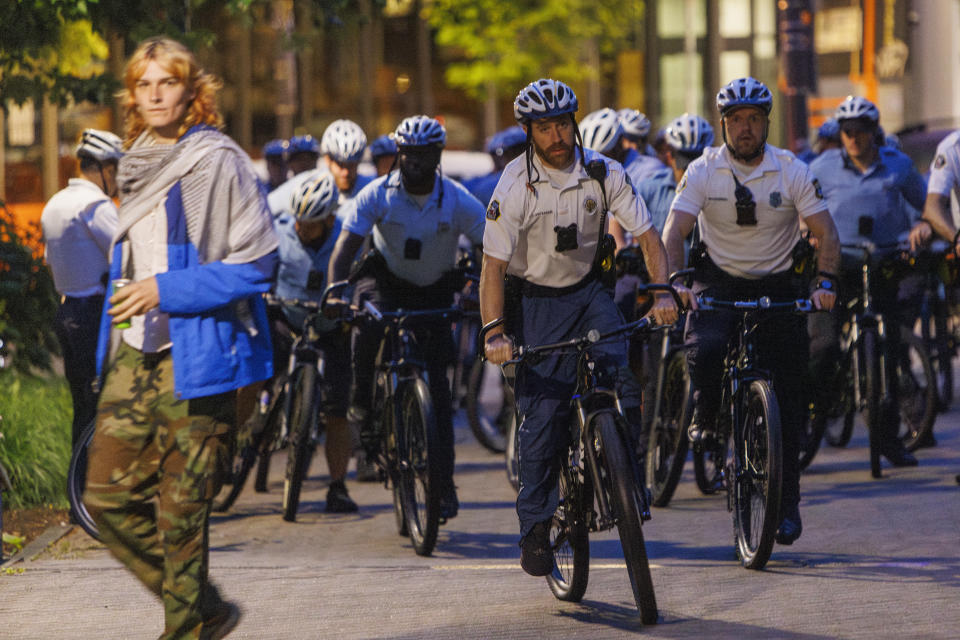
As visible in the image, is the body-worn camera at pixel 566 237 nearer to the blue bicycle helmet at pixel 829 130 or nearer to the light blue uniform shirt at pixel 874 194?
the light blue uniform shirt at pixel 874 194

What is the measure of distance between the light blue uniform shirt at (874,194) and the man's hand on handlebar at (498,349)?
432 centimetres

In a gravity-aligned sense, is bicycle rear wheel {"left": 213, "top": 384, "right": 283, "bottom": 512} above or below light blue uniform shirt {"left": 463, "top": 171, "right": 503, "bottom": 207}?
below

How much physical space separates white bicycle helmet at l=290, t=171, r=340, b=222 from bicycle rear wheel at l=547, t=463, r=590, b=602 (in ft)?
9.95

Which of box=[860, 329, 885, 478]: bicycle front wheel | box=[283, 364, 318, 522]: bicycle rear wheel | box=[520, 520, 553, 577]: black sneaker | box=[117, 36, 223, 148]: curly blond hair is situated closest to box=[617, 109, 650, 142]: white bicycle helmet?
box=[860, 329, 885, 478]: bicycle front wheel

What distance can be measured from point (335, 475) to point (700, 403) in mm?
2363

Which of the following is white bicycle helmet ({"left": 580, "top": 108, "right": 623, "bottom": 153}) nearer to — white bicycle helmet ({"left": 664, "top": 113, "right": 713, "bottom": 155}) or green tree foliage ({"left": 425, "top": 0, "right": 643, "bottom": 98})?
white bicycle helmet ({"left": 664, "top": 113, "right": 713, "bottom": 155})

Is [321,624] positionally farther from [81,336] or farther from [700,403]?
[81,336]

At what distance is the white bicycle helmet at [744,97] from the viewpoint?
7.25 m

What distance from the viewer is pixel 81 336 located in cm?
843

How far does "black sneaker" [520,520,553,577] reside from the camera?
6.28 metres

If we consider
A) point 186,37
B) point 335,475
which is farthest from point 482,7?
point 335,475

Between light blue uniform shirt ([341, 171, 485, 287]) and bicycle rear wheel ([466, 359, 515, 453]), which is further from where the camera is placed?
bicycle rear wheel ([466, 359, 515, 453])

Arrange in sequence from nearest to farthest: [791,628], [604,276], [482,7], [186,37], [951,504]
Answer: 1. [791,628]
2. [604,276]
3. [951,504]
4. [186,37]
5. [482,7]

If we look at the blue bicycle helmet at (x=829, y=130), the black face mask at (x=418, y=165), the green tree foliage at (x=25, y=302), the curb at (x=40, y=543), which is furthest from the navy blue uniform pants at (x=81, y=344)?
the blue bicycle helmet at (x=829, y=130)
